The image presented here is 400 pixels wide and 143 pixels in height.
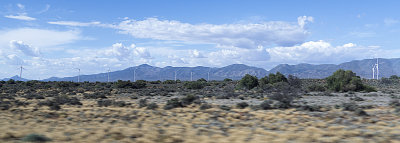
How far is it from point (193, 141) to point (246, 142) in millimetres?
1681

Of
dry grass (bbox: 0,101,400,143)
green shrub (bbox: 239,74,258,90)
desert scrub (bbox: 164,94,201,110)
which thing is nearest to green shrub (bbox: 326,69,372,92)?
green shrub (bbox: 239,74,258,90)

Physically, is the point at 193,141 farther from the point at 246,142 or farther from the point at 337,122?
the point at 337,122

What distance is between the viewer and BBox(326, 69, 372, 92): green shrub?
43906 millimetres

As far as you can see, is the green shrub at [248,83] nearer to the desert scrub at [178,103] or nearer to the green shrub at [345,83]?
the green shrub at [345,83]

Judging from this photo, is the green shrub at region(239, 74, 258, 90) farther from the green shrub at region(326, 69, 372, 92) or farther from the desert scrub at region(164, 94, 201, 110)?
the desert scrub at region(164, 94, 201, 110)

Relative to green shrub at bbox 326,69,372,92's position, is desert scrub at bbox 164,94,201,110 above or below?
below

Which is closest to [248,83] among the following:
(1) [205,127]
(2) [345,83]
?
(2) [345,83]

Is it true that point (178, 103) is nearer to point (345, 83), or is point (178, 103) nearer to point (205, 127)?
point (205, 127)

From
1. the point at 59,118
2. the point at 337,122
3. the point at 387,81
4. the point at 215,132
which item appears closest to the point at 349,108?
the point at 337,122

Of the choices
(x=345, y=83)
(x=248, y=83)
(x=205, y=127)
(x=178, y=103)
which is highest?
(x=345, y=83)

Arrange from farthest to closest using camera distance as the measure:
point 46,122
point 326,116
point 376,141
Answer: point 326,116 → point 46,122 → point 376,141

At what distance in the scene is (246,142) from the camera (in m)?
10.1

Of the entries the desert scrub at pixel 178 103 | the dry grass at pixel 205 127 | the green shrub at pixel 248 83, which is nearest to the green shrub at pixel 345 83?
the green shrub at pixel 248 83

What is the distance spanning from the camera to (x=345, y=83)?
45031 mm
